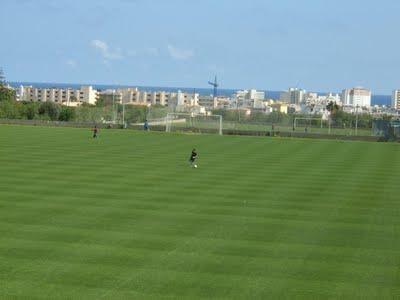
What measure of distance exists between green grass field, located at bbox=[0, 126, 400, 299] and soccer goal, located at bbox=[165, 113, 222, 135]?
4093 centimetres

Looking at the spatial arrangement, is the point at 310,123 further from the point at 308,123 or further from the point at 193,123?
the point at 193,123

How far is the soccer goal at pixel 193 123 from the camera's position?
84.1 m

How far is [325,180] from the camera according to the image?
36.5 m

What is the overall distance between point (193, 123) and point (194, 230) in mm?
66762

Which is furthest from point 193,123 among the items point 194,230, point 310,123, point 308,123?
point 194,230

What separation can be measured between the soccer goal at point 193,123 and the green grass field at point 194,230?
40.9 meters

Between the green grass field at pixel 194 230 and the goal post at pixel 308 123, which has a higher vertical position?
the goal post at pixel 308 123

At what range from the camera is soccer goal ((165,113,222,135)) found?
84062 millimetres

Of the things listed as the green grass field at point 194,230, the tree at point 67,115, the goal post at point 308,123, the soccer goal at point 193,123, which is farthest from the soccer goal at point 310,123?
the green grass field at point 194,230

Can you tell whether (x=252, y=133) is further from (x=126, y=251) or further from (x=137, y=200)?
(x=126, y=251)

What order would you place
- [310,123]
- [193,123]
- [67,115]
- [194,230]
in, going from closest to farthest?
[194,230], [193,123], [310,123], [67,115]

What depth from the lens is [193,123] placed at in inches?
3501

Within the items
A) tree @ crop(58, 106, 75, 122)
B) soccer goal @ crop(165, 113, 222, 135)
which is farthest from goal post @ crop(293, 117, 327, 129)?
tree @ crop(58, 106, 75, 122)

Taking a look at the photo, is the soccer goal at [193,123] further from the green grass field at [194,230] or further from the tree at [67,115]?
the green grass field at [194,230]
